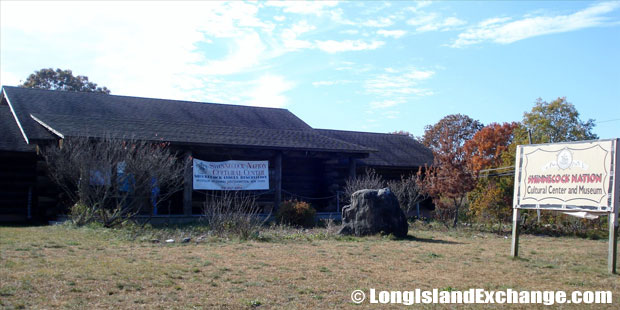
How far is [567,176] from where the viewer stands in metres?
9.64

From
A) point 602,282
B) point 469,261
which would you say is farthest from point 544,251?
point 602,282

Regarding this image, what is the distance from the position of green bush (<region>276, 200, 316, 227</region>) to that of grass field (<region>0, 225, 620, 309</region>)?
3.62 m

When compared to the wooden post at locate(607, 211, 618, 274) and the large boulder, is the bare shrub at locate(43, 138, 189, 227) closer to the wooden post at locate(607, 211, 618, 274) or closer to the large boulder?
the large boulder

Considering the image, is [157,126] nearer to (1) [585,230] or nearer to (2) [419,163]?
(2) [419,163]

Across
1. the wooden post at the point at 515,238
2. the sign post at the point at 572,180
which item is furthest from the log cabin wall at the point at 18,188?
the sign post at the point at 572,180

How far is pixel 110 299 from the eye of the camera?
6.16 m

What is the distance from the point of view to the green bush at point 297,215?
1636 cm

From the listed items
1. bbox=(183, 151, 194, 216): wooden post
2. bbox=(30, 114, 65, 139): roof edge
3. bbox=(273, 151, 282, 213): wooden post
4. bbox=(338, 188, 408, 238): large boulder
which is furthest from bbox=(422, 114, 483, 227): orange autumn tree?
bbox=(30, 114, 65, 139): roof edge

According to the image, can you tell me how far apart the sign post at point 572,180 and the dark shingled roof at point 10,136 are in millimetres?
14150

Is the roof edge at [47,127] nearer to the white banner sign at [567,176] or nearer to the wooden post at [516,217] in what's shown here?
the wooden post at [516,217]

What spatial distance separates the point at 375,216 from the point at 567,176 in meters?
4.87

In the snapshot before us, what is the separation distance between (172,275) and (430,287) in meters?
3.47

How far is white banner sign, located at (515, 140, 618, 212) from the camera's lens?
905cm

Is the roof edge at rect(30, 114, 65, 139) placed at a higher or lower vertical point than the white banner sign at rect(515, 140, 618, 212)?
higher
